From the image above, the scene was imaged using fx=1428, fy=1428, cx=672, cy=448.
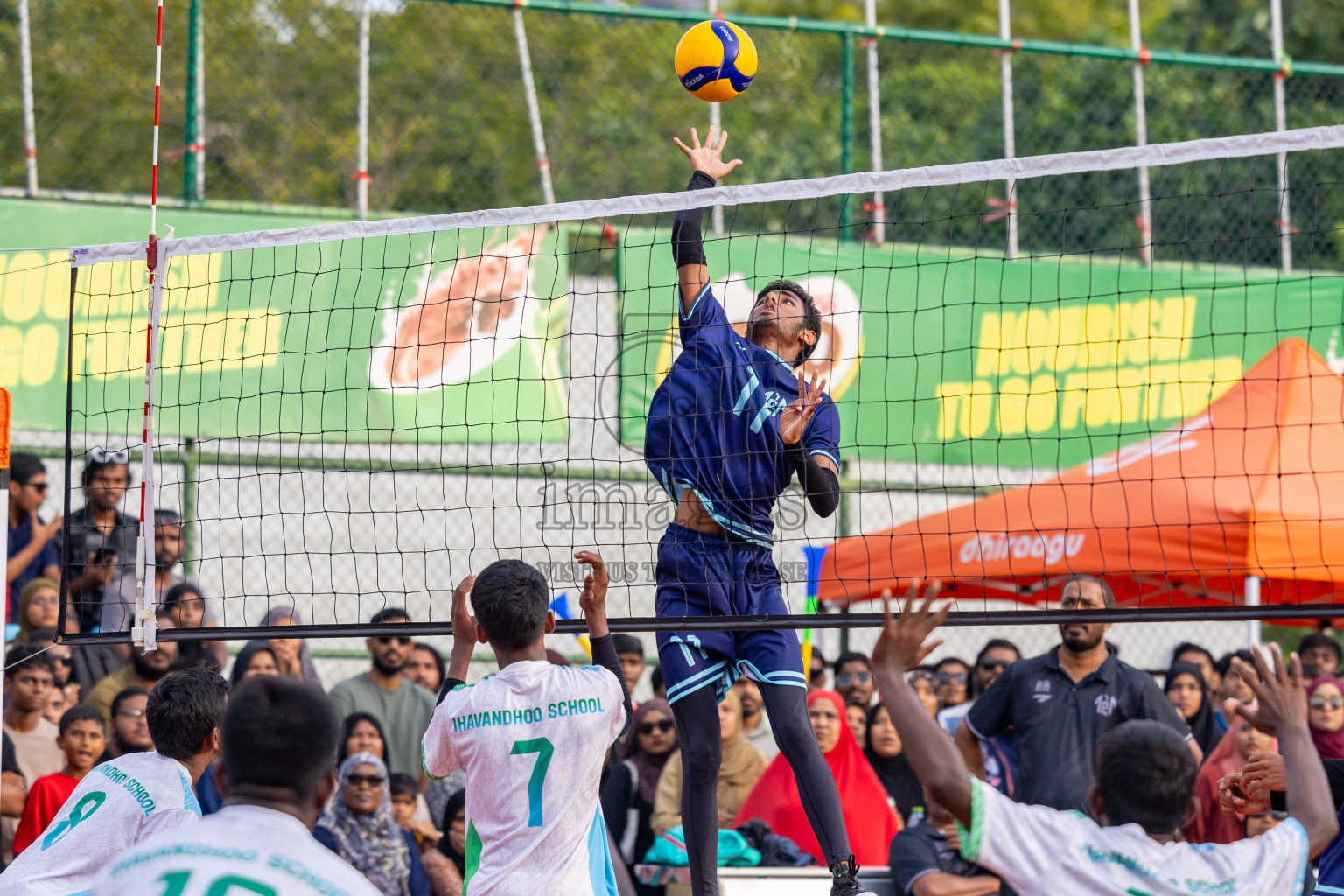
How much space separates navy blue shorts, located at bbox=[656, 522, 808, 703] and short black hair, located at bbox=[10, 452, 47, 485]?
501 centimetres

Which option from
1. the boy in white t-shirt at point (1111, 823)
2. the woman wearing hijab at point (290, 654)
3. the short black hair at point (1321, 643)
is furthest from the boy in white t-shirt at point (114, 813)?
the short black hair at point (1321, 643)

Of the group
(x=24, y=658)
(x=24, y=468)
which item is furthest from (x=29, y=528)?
(x=24, y=658)

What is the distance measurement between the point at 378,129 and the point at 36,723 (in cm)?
1418

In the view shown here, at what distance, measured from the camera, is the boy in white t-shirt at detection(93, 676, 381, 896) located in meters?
2.66

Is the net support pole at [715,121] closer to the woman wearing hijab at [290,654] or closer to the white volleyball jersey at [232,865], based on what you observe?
the woman wearing hijab at [290,654]

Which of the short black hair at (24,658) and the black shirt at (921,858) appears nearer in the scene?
the black shirt at (921,858)

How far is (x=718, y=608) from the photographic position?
5.49 m

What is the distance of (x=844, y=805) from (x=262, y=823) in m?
5.59

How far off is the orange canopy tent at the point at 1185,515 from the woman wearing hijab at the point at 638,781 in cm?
156

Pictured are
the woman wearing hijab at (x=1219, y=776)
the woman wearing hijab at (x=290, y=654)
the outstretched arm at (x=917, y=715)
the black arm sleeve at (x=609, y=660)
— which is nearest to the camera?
the outstretched arm at (x=917, y=715)

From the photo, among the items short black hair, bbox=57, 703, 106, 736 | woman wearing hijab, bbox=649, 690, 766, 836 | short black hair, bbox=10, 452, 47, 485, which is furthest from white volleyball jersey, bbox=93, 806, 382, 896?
short black hair, bbox=10, 452, 47, 485

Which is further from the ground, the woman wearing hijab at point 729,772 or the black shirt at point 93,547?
the black shirt at point 93,547

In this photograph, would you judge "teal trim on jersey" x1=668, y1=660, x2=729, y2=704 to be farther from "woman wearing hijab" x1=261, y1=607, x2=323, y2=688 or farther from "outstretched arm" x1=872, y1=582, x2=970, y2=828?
"woman wearing hijab" x1=261, y1=607, x2=323, y2=688

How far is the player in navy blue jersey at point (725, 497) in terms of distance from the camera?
532 cm
